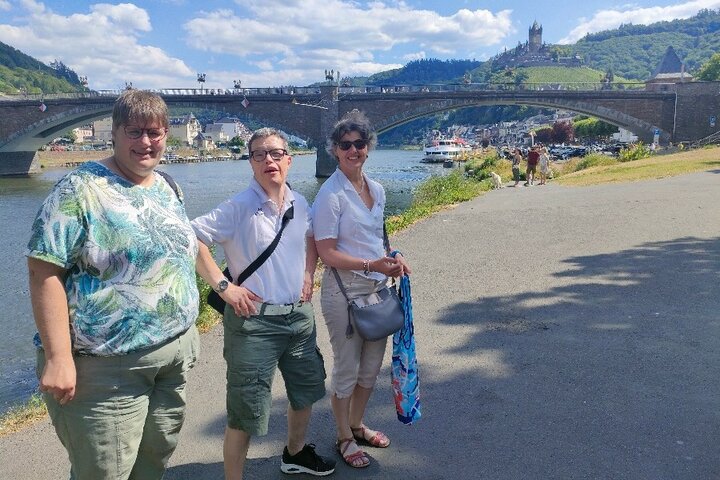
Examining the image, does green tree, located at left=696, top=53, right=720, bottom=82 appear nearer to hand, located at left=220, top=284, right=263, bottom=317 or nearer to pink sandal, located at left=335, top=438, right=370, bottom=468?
pink sandal, located at left=335, top=438, right=370, bottom=468

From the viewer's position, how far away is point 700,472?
2.66 meters

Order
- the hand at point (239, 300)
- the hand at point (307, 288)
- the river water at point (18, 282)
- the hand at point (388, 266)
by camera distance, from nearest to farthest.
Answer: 1. the hand at point (239, 300)
2. the hand at point (307, 288)
3. the hand at point (388, 266)
4. the river water at point (18, 282)

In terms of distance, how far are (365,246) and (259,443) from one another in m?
1.24

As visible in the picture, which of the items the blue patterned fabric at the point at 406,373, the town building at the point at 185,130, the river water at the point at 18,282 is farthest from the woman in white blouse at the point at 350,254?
the town building at the point at 185,130

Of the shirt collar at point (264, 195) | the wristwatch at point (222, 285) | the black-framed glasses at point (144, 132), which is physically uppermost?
the black-framed glasses at point (144, 132)

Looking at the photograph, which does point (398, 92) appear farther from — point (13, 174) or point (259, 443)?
point (259, 443)

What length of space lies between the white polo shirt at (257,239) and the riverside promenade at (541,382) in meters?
0.99

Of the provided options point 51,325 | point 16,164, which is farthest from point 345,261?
point 16,164

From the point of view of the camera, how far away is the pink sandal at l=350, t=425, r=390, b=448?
3021mm

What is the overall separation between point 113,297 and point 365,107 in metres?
45.3

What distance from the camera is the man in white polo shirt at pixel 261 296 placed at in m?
2.42

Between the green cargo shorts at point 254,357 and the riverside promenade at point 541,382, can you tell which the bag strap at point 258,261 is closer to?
the green cargo shorts at point 254,357

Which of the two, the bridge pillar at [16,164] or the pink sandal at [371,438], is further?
the bridge pillar at [16,164]

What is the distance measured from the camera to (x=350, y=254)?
277 centimetres
